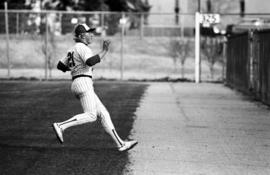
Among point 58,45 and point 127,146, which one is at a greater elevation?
point 58,45

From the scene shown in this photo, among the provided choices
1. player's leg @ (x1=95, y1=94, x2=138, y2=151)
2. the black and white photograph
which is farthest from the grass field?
player's leg @ (x1=95, y1=94, x2=138, y2=151)

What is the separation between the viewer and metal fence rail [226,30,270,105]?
17386mm

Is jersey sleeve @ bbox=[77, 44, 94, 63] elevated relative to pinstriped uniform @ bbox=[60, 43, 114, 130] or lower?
elevated

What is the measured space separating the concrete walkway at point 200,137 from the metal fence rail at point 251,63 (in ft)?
1.81

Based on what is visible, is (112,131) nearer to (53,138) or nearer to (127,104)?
(53,138)

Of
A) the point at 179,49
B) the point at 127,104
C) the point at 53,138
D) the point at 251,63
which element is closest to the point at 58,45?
the point at 179,49

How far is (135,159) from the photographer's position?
28.4ft

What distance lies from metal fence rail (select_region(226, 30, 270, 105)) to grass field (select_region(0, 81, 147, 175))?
10.6 ft

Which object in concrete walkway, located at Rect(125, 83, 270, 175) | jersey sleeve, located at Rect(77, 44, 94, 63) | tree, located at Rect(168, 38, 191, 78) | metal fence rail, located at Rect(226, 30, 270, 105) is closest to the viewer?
concrete walkway, located at Rect(125, 83, 270, 175)

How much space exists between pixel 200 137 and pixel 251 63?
9481 mm

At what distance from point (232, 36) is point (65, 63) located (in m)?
15.9

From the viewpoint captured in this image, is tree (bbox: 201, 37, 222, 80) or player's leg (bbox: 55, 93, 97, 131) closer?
player's leg (bbox: 55, 93, 97, 131)

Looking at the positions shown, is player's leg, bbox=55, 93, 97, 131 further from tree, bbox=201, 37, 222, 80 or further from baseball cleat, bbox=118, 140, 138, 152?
tree, bbox=201, 37, 222, 80

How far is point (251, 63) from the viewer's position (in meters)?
20.1
